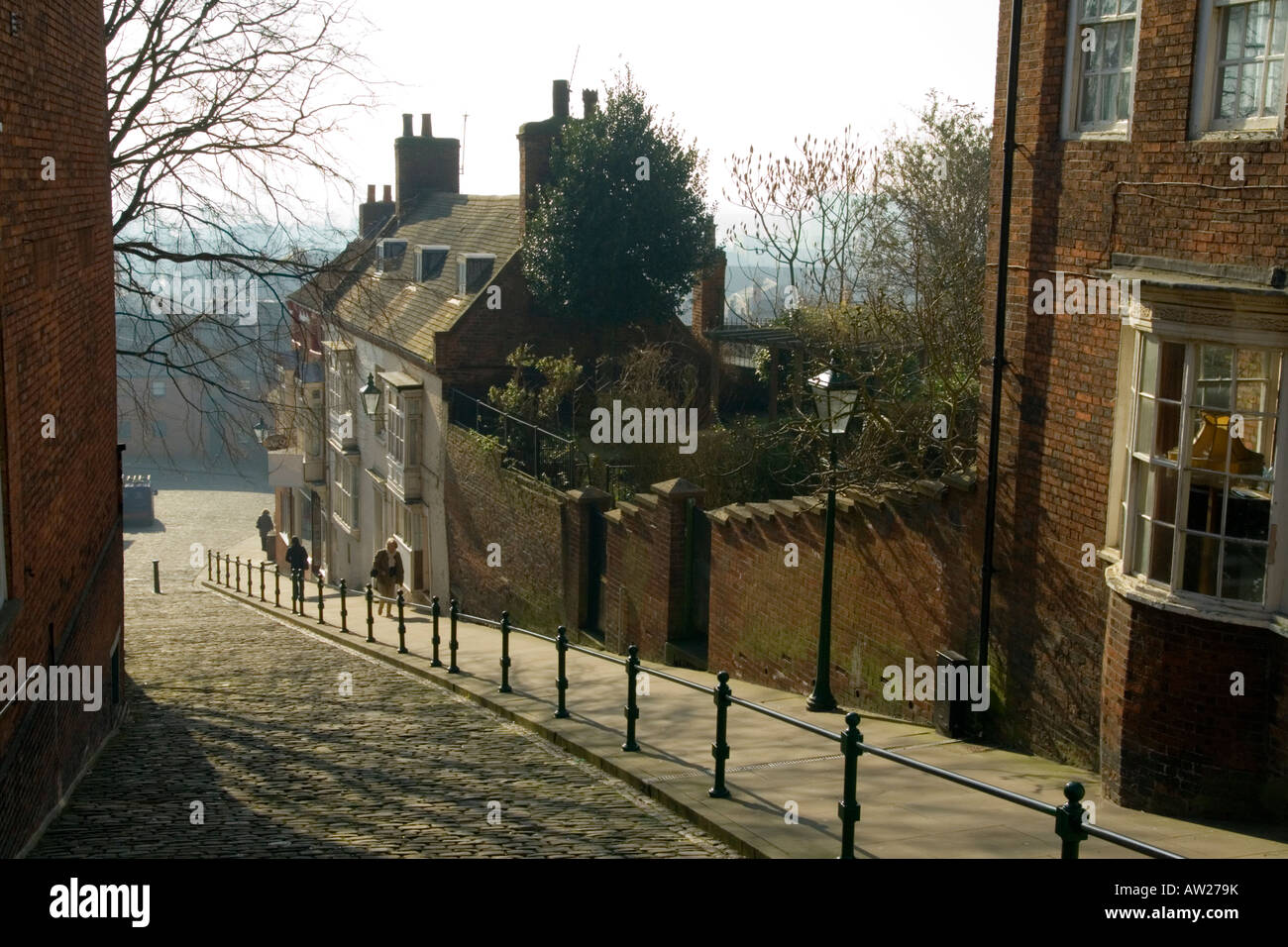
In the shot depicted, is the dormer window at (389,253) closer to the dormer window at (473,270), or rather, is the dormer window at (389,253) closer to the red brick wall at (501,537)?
the dormer window at (473,270)

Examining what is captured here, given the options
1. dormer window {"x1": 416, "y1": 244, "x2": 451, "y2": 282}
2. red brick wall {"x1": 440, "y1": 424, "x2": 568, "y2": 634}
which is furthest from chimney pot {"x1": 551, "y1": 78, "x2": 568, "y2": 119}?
red brick wall {"x1": 440, "y1": 424, "x2": 568, "y2": 634}

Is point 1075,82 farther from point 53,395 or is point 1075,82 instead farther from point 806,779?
point 53,395

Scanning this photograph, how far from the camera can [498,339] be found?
86.2 ft

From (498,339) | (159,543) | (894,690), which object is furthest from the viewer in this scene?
(159,543)

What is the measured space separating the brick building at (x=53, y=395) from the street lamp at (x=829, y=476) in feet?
21.0

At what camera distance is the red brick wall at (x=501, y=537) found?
20.6 meters

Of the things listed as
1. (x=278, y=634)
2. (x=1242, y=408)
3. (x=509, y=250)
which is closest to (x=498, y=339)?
(x=509, y=250)

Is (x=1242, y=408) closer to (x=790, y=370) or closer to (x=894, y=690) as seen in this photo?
(x=894, y=690)

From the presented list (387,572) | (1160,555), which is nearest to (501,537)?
(387,572)

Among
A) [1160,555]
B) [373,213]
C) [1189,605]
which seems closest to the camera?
[1189,605]

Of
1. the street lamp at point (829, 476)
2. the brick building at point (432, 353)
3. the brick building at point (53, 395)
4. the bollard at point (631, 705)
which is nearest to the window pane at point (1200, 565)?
the street lamp at point (829, 476)

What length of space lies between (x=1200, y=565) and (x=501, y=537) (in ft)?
51.5

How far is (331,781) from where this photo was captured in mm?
10180
